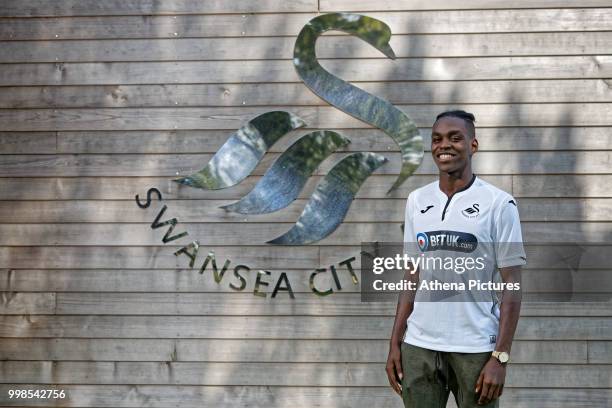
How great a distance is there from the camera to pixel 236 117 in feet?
14.3

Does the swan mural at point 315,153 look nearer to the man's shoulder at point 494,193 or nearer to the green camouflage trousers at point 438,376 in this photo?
the man's shoulder at point 494,193

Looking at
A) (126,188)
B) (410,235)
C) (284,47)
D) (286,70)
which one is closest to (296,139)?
(286,70)

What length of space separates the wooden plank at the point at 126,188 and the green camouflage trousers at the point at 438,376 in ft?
5.37

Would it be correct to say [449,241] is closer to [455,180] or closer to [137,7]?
[455,180]

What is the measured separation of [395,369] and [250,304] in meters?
1.62

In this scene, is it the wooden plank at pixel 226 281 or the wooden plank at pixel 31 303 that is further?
the wooden plank at pixel 31 303

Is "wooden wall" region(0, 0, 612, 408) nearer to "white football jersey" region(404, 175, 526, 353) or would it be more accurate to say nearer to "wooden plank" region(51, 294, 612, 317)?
"wooden plank" region(51, 294, 612, 317)

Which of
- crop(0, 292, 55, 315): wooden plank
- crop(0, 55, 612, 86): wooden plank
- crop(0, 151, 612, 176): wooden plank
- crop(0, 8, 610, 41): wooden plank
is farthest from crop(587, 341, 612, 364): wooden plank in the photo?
crop(0, 292, 55, 315): wooden plank

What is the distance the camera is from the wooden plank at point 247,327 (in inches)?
165

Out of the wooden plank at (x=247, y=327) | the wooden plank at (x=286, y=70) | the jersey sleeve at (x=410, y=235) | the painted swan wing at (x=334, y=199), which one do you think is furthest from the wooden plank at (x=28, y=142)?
the jersey sleeve at (x=410, y=235)

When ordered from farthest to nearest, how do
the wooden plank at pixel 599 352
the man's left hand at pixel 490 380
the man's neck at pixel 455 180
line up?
the wooden plank at pixel 599 352 → the man's neck at pixel 455 180 → the man's left hand at pixel 490 380

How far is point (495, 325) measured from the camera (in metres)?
2.68

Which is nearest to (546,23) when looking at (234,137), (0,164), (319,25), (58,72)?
(319,25)

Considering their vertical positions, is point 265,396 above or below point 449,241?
below
